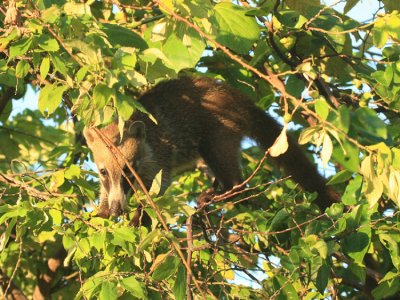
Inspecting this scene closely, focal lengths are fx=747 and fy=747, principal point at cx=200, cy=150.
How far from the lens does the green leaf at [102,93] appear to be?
112 inches

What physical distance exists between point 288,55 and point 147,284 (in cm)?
222

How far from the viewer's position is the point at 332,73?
16.7 ft

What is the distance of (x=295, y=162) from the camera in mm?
5848

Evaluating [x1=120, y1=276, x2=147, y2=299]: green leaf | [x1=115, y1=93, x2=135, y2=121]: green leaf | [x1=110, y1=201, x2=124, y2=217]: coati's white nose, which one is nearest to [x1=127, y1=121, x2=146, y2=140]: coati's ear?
[x1=110, y1=201, x2=124, y2=217]: coati's white nose

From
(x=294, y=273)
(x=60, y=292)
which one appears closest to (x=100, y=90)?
(x=294, y=273)

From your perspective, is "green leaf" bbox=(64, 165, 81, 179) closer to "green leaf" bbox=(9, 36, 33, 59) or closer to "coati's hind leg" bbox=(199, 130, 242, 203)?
"green leaf" bbox=(9, 36, 33, 59)

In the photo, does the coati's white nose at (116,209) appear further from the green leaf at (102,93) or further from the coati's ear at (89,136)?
the green leaf at (102,93)

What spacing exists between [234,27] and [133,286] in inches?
56.2

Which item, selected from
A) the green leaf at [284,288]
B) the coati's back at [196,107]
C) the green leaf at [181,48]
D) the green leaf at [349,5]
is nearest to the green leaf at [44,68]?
the green leaf at [181,48]

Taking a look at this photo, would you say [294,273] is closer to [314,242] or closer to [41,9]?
[314,242]

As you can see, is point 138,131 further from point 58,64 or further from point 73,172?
point 58,64

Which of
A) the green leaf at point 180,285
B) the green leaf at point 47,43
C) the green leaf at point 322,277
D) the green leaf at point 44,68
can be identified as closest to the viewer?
the green leaf at point 180,285

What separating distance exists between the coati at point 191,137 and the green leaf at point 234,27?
1.99 metres

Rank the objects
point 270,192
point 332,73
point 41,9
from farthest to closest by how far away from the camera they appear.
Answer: point 270,192 < point 332,73 < point 41,9
